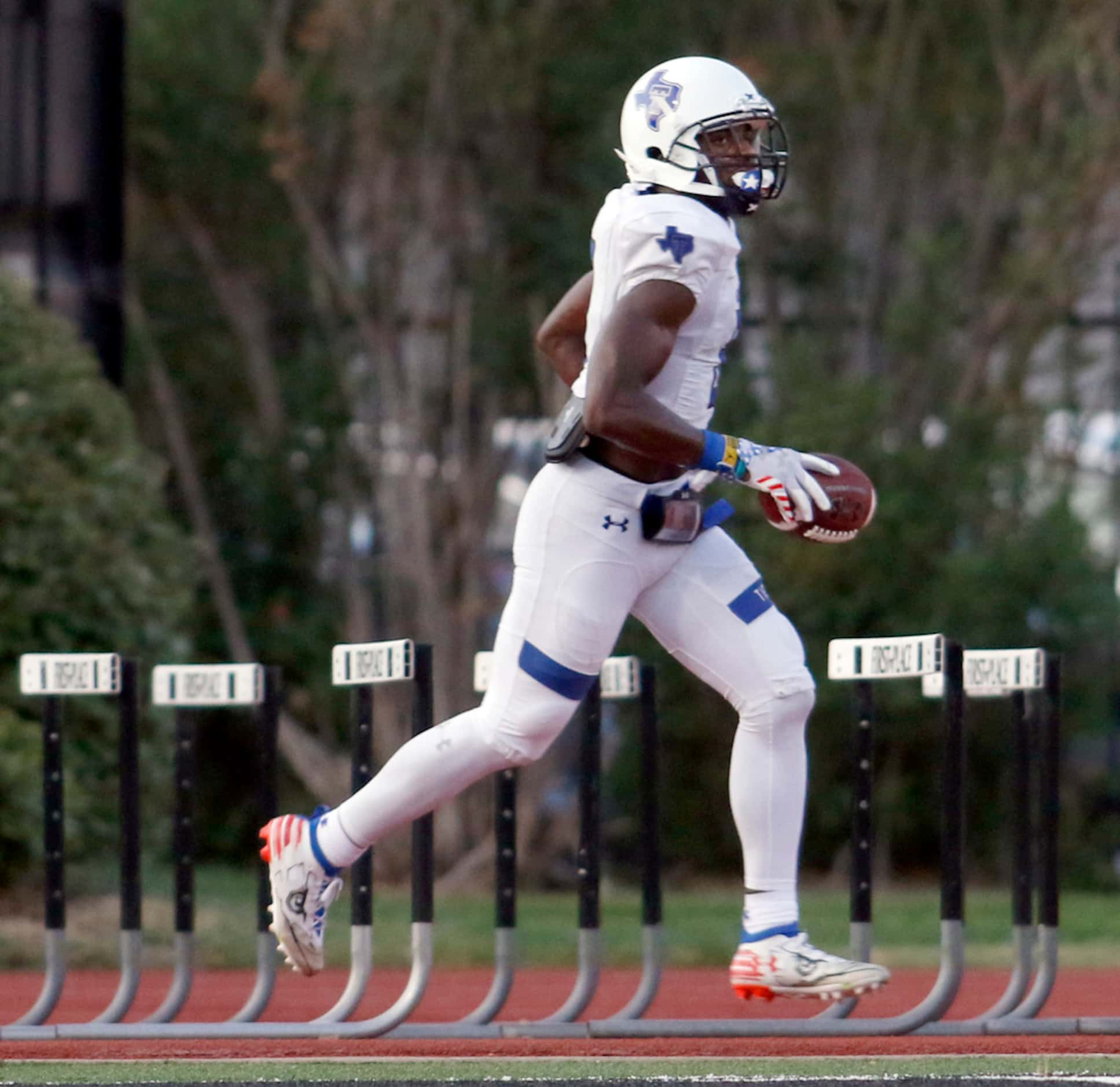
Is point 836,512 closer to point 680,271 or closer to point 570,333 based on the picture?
point 680,271

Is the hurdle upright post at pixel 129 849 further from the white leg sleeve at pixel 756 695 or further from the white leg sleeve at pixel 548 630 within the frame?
the white leg sleeve at pixel 756 695

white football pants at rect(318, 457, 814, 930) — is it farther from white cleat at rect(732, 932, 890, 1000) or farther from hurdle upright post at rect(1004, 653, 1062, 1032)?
hurdle upright post at rect(1004, 653, 1062, 1032)

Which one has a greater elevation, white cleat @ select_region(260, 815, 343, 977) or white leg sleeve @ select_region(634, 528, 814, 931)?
white leg sleeve @ select_region(634, 528, 814, 931)

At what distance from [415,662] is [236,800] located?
8845mm

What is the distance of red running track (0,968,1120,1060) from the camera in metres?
5.54

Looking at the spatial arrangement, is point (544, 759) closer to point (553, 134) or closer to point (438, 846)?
point (438, 846)

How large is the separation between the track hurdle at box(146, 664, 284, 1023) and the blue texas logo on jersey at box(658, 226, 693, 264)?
1578mm

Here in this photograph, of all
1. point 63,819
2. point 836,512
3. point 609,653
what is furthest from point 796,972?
point 63,819

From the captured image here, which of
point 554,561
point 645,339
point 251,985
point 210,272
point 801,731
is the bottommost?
point 251,985

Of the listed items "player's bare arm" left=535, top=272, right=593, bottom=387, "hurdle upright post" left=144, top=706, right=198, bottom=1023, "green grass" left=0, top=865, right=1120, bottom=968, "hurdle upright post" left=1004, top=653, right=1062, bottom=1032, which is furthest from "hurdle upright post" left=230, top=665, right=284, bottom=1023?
"green grass" left=0, top=865, right=1120, bottom=968

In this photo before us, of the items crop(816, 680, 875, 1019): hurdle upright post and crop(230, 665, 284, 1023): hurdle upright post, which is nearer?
crop(816, 680, 875, 1019): hurdle upright post

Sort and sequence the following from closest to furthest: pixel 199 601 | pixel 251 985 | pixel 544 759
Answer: pixel 251 985 → pixel 544 759 → pixel 199 601

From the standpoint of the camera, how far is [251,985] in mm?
8398

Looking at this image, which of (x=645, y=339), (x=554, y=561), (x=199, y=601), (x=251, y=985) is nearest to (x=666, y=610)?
(x=554, y=561)
